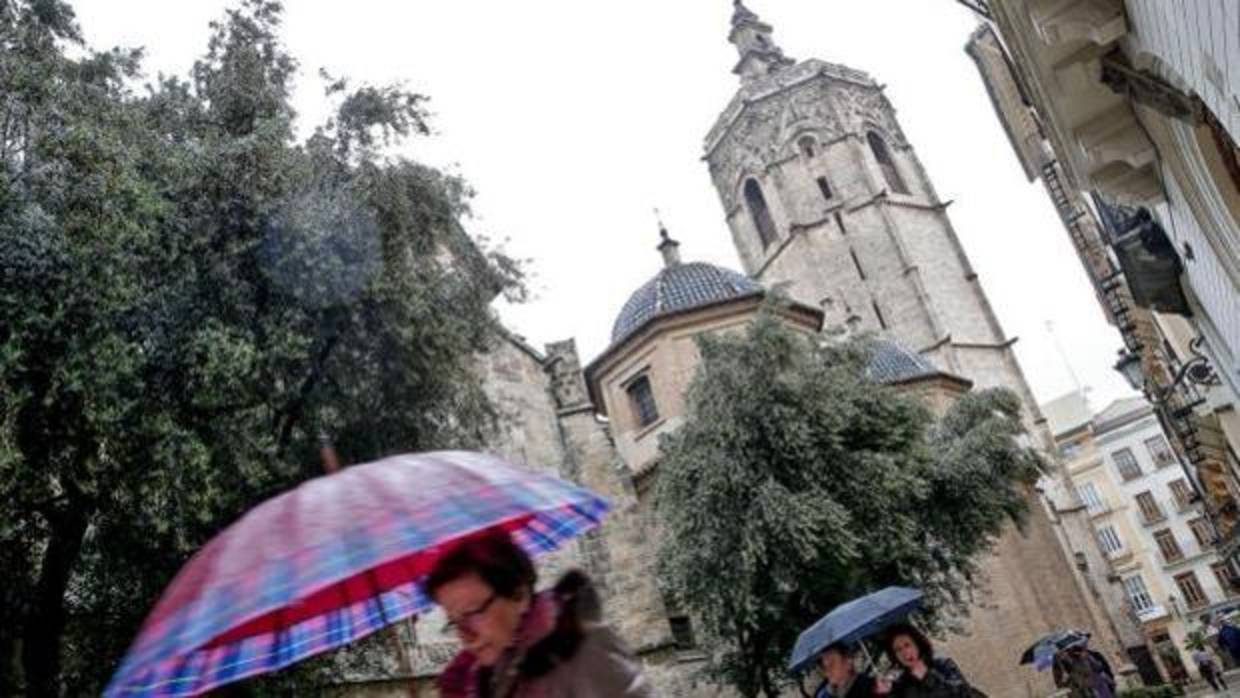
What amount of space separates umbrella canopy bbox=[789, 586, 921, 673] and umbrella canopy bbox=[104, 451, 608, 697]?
520 centimetres

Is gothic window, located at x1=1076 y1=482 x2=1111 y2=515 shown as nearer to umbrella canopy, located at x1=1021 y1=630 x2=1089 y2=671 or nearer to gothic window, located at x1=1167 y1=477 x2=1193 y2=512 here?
gothic window, located at x1=1167 y1=477 x2=1193 y2=512

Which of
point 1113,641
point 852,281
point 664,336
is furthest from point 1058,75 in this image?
point 852,281

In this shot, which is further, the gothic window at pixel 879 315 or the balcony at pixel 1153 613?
the balcony at pixel 1153 613

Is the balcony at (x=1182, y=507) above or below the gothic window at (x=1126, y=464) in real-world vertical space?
below

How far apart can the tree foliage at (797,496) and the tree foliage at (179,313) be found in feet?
15.9

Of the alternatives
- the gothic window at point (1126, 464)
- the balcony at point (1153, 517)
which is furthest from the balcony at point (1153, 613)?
the gothic window at point (1126, 464)

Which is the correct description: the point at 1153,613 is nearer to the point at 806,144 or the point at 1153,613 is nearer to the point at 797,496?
the point at 806,144

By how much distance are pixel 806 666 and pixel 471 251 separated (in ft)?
26.6

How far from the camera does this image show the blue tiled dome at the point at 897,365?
91.5 feet

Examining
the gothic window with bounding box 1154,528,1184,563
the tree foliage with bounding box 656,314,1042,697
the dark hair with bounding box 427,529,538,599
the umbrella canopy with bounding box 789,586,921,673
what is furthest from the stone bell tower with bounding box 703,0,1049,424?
the dark hair with bounding box 427,529,538,599

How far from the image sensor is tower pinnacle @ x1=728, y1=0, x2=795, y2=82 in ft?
162

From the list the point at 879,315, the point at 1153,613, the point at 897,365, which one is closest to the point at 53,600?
the point at 897,365

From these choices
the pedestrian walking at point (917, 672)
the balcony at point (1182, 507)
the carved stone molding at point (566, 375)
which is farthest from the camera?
the balcony at point (1182, 507)

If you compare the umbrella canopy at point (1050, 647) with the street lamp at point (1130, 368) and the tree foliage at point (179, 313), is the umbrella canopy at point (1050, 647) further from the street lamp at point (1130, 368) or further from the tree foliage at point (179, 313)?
the tree foliage at point (179, 313)
